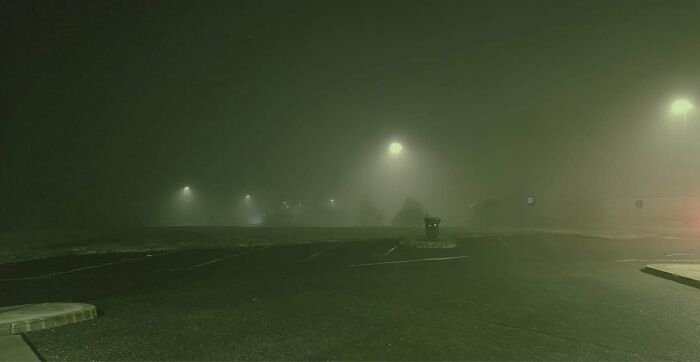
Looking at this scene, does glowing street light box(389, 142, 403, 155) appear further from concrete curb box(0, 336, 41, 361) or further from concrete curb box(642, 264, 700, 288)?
concrete curb box(0, 336, 41, 361)

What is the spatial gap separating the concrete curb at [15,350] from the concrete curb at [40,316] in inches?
15.0

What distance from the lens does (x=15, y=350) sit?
550 cm

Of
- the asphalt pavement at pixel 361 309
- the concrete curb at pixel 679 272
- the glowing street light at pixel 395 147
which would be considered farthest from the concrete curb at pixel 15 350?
the glowing street light at pixel 395 147

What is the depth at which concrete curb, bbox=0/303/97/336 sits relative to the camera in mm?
6402

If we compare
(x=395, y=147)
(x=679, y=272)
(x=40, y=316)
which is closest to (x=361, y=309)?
(x=40, y=316)

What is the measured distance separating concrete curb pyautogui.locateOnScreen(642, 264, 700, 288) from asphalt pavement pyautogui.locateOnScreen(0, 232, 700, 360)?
27 centimetres

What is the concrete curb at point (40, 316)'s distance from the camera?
21.0 feet

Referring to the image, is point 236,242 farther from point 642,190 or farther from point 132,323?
point 642,190

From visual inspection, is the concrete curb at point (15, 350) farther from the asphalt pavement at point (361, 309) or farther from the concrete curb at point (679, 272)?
the concrete curb at point (679, 272)

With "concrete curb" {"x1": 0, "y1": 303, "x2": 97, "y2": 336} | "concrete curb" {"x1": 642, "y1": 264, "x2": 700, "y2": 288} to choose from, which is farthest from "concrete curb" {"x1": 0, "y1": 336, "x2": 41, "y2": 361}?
"concrete curb" {"x1": 642, "y1": 264, "x2": 700, "y2": 288}

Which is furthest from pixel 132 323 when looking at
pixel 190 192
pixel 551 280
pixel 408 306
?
pixel 190 192

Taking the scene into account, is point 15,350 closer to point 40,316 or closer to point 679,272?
point 40,316

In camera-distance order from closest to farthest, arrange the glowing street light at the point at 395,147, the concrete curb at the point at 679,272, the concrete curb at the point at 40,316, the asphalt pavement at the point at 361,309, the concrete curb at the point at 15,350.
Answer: the concrete curb at the point at 15,350
the asphalt pavement at the point at 361,309
the concrete curb at the point at 40,316
the concrete curb at the point at 679,272
the glowing street light at the point at 395,147

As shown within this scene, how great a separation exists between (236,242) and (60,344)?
54.6 ft
